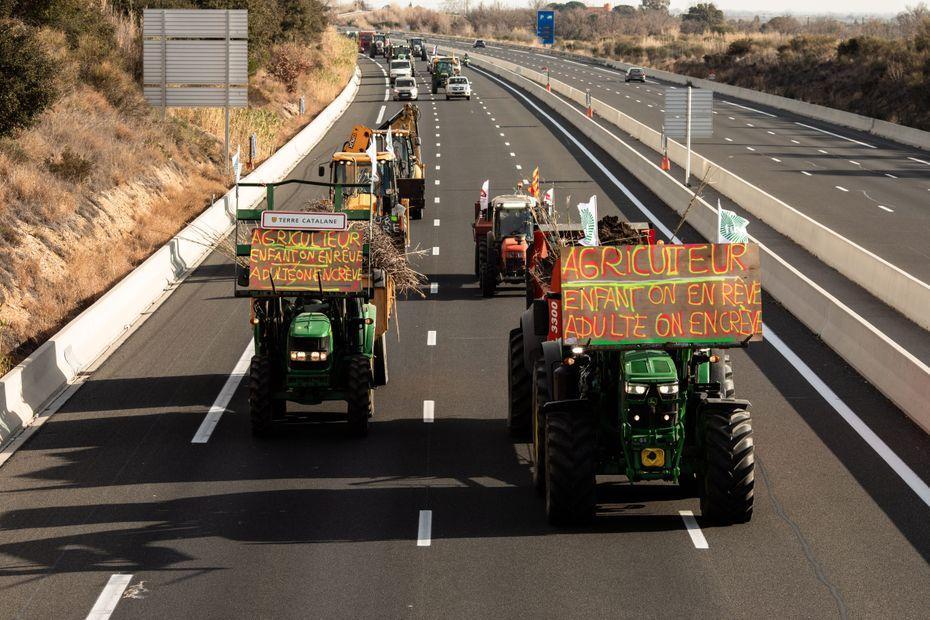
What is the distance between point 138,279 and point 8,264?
342 centimetres

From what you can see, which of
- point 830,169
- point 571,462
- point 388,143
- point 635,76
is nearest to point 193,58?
point 388,143

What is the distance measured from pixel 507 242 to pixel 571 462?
47.6 ft

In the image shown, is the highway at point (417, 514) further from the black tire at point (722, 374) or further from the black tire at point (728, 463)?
the black tire at point (722, 374)

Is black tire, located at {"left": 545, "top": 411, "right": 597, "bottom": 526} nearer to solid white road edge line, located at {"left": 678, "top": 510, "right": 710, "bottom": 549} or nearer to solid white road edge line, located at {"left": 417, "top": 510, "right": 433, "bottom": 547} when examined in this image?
solid white road edge line, located at {"left": 678, "top": 510, "right": 710, "bottom": 549}

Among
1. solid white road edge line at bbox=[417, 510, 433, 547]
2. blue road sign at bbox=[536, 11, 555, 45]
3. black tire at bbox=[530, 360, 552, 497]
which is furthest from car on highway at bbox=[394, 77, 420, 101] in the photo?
blue road sign at bbox=[536, 11, 555, 45]

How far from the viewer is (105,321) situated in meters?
24.4

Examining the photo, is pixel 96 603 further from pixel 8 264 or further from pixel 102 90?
pixel 102 90

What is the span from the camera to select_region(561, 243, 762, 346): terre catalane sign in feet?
45.5

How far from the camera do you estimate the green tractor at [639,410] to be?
536 inches

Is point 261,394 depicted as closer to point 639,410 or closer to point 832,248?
point 639,410

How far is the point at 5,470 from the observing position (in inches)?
663

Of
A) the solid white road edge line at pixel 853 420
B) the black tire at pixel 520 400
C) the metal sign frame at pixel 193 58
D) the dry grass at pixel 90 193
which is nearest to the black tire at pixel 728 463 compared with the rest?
the solid white road edge line at pixel 853 420

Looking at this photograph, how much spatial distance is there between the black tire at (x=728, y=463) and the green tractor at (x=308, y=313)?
5517 millimetres

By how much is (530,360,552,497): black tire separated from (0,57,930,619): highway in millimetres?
242
